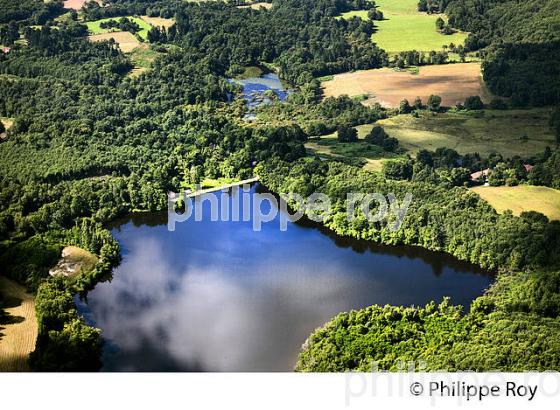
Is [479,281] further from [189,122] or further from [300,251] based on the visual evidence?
[189,122]

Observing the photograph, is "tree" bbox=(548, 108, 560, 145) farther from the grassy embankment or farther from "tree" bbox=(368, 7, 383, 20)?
"tree" bbox=(368, 7, 383, 20)

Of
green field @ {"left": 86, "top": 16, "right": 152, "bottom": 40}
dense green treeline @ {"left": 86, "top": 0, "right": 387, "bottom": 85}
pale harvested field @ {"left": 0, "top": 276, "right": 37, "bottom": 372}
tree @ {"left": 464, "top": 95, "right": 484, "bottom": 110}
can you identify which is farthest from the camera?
dense green treeline @ {"left": 86, "top": 0, "right": 387, "bottom": 85}

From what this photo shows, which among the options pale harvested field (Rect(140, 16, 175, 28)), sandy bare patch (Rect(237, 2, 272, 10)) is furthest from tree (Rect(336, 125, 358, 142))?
pale harvested field (Rect(140, 16, 175, 28))

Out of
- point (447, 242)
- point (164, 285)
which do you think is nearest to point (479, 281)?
point (447, 242)

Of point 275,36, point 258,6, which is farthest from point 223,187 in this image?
point 258,6

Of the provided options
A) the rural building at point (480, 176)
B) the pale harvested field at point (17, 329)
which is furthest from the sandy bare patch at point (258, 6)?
the pale harvested field at point (17, 329)

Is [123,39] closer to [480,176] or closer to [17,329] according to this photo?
[480,176]
